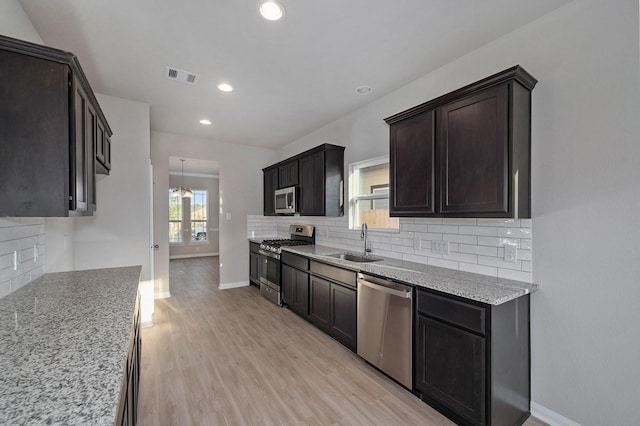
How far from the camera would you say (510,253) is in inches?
83.0

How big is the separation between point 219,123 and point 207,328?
9.50 ft

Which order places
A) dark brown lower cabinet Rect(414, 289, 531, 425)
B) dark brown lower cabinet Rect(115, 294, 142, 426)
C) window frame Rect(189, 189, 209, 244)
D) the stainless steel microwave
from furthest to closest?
window frame Rect(189, 189, 209, 244), the stainless steel microwave, dark brown lower cabinet Rect(414, 289, 531, 425), dark brown lower cabinet Rect(115, 294, 142, 426)

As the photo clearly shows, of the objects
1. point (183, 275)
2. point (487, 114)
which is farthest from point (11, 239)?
point (183, 275)

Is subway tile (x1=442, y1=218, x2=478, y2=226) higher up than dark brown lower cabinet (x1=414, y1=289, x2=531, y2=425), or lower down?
higher up

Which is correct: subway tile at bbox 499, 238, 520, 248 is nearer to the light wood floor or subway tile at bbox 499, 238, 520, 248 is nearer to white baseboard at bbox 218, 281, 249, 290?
the light wood floor

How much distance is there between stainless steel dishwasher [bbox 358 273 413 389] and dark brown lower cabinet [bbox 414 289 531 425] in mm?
96

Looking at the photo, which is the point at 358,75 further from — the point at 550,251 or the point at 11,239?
the point at 11,239

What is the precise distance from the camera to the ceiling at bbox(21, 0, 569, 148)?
1893mm

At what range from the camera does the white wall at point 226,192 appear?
4.72 m

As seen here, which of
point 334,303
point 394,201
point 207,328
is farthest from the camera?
point 207,328

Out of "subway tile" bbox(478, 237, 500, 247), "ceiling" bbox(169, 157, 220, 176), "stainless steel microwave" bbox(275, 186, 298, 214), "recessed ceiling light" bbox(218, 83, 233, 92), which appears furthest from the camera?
"ceiling" bbox(169, 157, 220, 176)

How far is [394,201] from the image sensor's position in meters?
2.69

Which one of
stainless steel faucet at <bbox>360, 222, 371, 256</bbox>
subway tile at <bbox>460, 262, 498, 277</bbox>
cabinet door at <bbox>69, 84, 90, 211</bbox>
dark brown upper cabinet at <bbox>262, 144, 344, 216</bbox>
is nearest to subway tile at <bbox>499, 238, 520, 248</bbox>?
subway tile at <bbox>460, 262, 498, 277</bbox>

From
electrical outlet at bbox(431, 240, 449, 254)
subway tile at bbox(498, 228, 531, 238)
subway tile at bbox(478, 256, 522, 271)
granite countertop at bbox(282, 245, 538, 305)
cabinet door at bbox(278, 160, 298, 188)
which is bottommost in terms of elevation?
granite countertop at bbox(282, 245, 538, 305)
